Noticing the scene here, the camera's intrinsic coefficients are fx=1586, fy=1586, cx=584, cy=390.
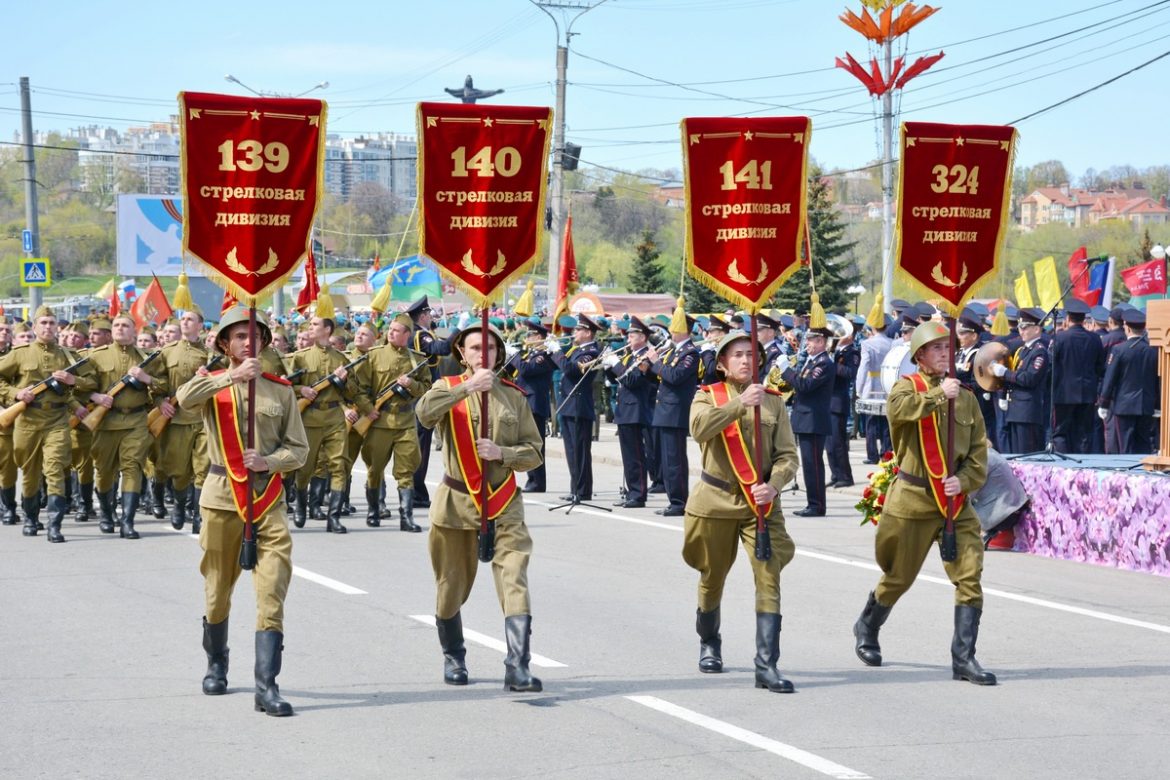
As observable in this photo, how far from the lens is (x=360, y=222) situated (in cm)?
9725

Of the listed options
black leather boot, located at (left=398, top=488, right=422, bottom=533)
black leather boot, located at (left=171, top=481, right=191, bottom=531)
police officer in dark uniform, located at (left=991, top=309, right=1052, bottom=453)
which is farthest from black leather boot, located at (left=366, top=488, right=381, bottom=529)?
police officer in dark uniform, located at (left=991, top=309, right=1052, bottom=453)

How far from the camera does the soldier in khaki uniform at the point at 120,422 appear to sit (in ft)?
47.2

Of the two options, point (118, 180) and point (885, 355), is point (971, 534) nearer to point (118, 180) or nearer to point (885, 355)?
point (885, 355)

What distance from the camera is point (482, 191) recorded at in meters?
8.50

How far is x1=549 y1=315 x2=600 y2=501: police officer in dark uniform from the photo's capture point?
16.9 metres

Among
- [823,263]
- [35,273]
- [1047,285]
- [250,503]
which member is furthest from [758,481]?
[823,263]

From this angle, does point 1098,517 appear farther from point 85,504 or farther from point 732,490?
point 85,504

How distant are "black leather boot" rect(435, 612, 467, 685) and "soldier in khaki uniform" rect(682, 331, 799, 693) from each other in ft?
4.23

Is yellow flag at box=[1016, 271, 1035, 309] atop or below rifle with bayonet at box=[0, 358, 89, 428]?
atop

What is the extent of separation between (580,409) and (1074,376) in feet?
17.6

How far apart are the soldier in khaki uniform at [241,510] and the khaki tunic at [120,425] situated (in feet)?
22.0

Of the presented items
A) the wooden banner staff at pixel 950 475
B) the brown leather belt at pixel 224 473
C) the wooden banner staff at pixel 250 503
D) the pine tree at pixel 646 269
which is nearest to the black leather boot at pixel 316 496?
the brown leather belt at pixel 224 473

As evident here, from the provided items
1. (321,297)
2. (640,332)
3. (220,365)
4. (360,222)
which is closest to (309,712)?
(220,365)

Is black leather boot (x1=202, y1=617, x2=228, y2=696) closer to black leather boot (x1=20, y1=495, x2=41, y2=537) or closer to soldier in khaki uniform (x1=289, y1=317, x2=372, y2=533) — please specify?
soldier in khaki uniform (x1=289, y1=317, x2=372, y2=533)
